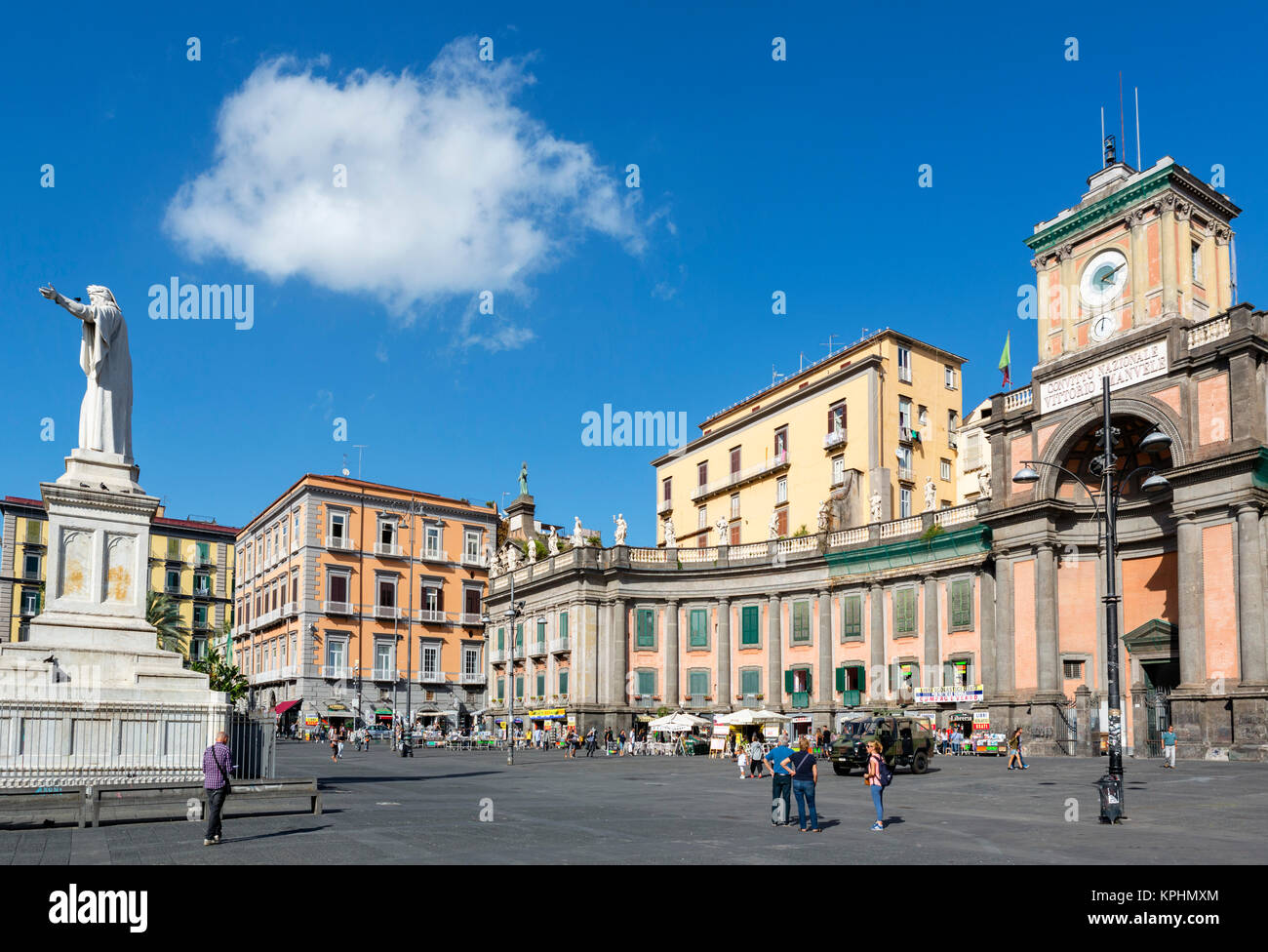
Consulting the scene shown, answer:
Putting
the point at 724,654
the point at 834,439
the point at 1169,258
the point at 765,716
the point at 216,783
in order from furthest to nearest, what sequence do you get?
the point at 834,439, the point at 724,654, the point at 765,716, the point at 1169,258, the point at 216,783

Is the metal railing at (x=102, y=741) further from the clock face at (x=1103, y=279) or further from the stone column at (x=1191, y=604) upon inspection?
the clock face at (x=1103, y=279)

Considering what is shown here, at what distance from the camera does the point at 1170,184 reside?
3972cm

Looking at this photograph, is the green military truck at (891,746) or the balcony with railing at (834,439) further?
the balcony with railing at (834,439)

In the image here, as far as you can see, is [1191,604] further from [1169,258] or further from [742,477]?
[742,477]

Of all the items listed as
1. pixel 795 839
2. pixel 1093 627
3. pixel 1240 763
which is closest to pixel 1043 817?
pixel 795 839

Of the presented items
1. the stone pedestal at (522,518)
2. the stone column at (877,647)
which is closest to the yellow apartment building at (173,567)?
the stone pedestal at (522,518)

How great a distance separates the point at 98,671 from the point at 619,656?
42.2 m

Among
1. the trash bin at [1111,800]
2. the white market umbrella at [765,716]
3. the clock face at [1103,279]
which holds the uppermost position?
the clock face at [1103,279]

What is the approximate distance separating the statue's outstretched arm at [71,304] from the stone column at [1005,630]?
3523 centimetres

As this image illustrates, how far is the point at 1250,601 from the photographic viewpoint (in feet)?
113

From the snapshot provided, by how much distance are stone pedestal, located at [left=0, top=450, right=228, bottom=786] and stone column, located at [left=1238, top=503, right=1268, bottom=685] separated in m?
31.2

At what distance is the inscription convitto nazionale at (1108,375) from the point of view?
39.0m

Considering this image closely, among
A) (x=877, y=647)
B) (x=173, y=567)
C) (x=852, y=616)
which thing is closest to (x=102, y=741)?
(x=877, y=647)
